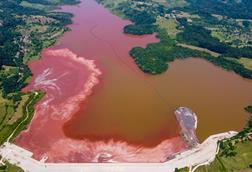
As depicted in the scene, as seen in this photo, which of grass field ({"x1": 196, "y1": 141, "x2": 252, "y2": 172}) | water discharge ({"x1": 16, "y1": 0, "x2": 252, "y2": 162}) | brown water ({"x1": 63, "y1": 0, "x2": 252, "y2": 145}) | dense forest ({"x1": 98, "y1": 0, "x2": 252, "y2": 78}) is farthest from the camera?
dense forest ({"x1": 98, "y1": 0, "x2": 252, "y2": 78})

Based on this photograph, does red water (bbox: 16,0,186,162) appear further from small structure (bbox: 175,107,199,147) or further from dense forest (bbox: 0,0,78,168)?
dense forest (bbox: 0,0,78,168)

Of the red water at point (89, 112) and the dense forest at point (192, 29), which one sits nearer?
the red water at point (89, 112)

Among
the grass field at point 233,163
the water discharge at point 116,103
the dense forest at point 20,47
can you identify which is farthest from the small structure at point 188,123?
the dense forest at point 20,47

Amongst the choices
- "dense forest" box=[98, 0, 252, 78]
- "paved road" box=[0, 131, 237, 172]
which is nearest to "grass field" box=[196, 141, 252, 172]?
"paved road" box=[0, 131, 237, 172]

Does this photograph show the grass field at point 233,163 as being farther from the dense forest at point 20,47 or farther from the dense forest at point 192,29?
the dense forest at point 192,29

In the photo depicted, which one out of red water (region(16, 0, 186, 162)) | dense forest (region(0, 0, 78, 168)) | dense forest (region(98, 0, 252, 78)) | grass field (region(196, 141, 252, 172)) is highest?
grass field (region(196, 141, 252, 172))
